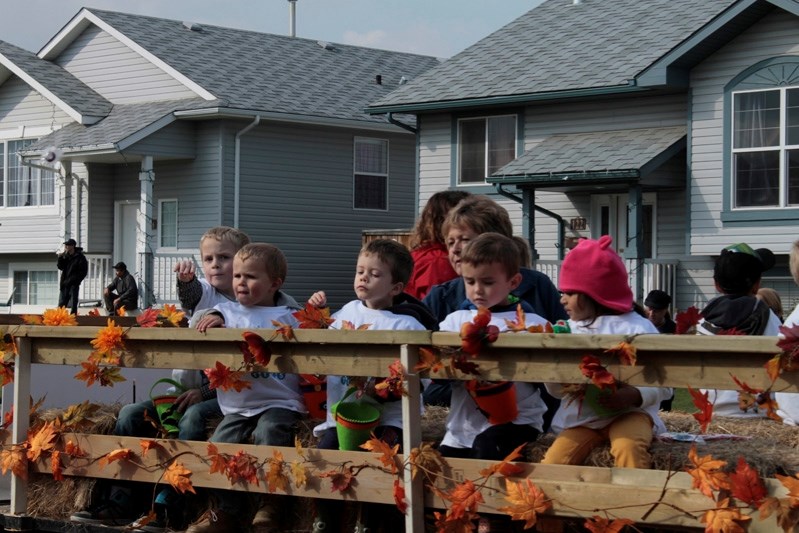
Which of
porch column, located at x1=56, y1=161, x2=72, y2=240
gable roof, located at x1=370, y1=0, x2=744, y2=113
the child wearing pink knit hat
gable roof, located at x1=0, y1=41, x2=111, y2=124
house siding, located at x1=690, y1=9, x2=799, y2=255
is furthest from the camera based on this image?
porch column, located at x1=56, y1=161, x2=72, y2=240

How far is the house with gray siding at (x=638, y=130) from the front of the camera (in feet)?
72.3

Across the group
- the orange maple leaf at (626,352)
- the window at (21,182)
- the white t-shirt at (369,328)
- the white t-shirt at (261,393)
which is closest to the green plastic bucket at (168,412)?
the white t-shirt at (261,393)

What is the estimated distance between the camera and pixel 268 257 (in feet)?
21.2

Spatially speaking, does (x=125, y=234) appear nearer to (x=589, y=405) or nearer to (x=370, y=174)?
(x=370, y=174)

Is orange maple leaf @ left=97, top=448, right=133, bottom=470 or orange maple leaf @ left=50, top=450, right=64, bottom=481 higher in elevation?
orange maple leaf @ left=97, top=448, right=133, bottom=470

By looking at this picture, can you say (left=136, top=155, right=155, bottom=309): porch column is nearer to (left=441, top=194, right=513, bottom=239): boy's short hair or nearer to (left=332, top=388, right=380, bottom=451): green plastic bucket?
(left=441, top=194, right=513, bottom=239): boy's short hair

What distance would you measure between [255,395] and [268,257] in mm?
710

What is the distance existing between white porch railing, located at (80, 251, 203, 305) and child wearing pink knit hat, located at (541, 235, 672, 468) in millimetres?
23760

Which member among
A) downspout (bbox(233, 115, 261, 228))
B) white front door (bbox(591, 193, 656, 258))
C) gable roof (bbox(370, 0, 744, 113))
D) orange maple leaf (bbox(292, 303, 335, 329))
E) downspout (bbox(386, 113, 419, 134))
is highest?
gable roof (bbox(370, 0, 744, 113))

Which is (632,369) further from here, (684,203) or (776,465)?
(684,203)

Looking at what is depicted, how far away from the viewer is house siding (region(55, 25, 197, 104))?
3158cm

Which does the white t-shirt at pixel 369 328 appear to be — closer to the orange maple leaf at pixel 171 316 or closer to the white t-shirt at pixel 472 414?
the white t-shirt at pixel 472 414

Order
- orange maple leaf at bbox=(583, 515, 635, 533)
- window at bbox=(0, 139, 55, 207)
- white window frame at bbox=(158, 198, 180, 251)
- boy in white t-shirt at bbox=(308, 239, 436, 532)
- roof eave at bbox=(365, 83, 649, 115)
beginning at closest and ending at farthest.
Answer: orange maple leaf at bbox=(583, 515, 635, 533) < boy in white t-shirt at bbox=(308, 239, 436, 532) < roof eave at bbox=(365, 83, 649, 115) < white window frame at bbox=(158, 198, 180, 251) < window at bbox=(0, 139, 55, 207)

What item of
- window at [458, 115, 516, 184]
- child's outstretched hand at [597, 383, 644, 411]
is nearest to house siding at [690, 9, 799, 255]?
window at [458, 115, 516, 184]
